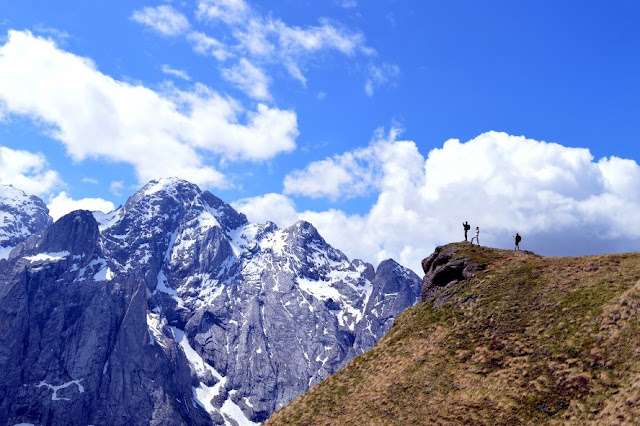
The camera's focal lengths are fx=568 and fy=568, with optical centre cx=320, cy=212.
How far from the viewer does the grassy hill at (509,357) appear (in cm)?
5716

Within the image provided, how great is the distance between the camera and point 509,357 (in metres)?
68.0

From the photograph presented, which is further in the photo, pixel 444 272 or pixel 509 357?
pixel 444 272

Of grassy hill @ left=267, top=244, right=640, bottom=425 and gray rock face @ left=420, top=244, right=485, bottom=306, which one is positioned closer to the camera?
grassy hill @ left=267, top=244, right=640, bottom=425

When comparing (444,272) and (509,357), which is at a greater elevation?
(444,272)

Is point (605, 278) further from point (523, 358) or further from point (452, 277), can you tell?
point (452, 277)

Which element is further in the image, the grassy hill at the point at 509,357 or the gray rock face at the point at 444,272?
the gray rock face at the point at 444,272

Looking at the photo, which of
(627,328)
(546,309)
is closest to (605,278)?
(546,309)

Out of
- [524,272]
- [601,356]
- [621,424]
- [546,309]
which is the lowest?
[621,424]

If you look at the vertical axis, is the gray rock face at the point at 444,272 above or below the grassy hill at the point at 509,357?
above

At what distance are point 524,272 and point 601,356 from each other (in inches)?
1049

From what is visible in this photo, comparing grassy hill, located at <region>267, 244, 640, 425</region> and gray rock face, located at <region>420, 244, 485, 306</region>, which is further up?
gray rock face, located at <region>420, 244, 485, 306</region>

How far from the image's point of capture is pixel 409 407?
225 ft

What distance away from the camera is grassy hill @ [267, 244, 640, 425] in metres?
57.2

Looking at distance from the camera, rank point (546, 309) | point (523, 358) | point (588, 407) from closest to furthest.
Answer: point (588, 407)
point (523, 358)
point (546, 309)
